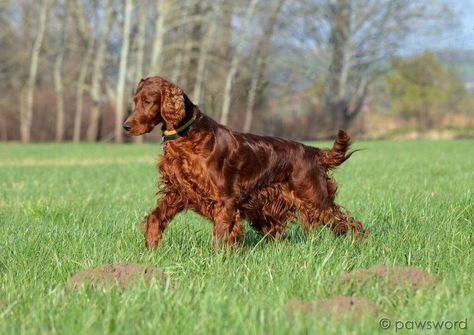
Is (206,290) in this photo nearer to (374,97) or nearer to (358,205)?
(358,205)

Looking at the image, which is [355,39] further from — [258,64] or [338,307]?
[338,307]

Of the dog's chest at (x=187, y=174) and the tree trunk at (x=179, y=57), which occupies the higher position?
the tree trunk at (x=179, y=57)

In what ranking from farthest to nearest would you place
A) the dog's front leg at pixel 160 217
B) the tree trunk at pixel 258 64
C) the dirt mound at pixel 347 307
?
the tree trunk at pixel 258 64
the dog's front leg at pixel 160 217
the dirt mound at pixel 347 307

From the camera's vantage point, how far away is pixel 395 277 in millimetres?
3129

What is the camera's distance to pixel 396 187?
8.55 meters

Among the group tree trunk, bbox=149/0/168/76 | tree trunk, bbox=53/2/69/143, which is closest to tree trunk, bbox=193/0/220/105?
tree trunk, bbox=149/0/168/76

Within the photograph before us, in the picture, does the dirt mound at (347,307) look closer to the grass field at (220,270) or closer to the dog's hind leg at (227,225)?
the grass field at (220,270)

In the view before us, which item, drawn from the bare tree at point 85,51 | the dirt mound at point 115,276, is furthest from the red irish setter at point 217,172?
the bare tree at point 85,51

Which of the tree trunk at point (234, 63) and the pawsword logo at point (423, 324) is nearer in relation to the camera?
the pawsword logo at point (423, 324)

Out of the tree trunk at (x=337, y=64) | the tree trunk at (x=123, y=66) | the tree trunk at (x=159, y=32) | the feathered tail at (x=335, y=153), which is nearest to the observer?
the feathered tail at (x=335, y=153)

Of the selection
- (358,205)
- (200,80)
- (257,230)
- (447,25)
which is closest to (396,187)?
(358,205)

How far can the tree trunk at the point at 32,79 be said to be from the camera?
1294 inches

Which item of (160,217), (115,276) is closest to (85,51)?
(160,217)

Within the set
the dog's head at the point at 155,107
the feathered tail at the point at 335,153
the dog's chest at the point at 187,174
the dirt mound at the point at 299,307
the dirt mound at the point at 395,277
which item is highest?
the dog's head at the point at 155,107
